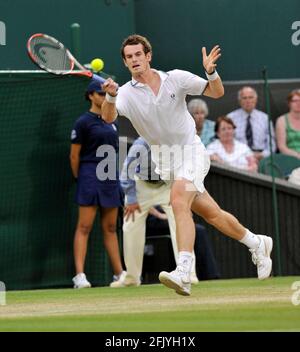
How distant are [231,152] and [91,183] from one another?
89.1 inches

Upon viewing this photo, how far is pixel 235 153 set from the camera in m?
14.7

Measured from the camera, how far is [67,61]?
38.9ft

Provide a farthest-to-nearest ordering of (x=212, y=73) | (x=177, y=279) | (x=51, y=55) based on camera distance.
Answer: (x=51, y=55) < (x=212, y=73) < (x=177, y=279)

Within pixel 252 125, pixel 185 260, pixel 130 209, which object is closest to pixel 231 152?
pixel 252 125

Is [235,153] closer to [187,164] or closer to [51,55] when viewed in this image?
[51,55]

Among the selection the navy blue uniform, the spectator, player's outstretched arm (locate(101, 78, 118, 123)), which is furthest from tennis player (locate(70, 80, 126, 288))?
player's outstretched arm (locate(101, 78, 118, 123))

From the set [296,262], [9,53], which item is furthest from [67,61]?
[296,262]

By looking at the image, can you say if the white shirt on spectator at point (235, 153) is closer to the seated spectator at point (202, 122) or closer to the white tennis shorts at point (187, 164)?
the seated spectator at point (202, 122)

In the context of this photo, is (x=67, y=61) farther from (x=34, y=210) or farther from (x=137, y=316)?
(x=137, y=316)

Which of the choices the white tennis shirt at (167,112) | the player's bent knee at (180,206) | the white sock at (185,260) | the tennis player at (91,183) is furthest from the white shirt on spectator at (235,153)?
the white sock at (185,260)

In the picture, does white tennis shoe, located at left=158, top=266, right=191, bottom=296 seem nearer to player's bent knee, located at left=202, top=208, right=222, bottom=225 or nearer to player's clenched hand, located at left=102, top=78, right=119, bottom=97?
player's bent knee, located at left=202, top=208, right=222, bottom=225

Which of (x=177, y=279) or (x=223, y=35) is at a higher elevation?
(x=223, y=35)

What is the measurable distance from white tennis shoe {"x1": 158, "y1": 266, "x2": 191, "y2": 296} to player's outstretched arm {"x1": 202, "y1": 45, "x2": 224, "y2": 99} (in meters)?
1.45

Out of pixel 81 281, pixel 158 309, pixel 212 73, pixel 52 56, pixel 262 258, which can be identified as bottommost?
pixel 81 281
